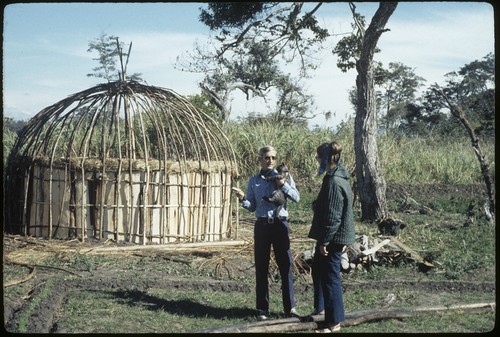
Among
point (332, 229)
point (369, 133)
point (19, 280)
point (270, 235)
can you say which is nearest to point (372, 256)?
point (270, 235)

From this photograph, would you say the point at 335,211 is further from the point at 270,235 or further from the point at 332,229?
the point at 270,235

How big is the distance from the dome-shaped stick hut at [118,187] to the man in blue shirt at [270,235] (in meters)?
4.17

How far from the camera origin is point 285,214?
21.7 feet

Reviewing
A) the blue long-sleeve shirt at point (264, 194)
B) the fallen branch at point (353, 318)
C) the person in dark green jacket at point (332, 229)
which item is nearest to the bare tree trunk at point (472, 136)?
the fallen branch at point (353, 318)

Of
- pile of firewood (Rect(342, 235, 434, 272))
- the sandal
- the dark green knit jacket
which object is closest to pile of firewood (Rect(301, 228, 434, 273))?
pile of firewood (Rect(342, 235, 434, 272))

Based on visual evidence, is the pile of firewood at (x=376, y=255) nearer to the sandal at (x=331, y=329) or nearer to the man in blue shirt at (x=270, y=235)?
the man in blue shirt at (x=270, y=235)

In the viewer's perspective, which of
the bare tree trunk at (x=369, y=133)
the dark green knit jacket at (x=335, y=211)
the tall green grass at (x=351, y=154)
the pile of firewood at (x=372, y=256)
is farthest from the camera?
the tall green grass at (x=351, y=154)

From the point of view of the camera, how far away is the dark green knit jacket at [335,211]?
19.7 ft

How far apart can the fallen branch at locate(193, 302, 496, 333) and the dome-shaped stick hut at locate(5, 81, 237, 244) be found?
4.86 metres

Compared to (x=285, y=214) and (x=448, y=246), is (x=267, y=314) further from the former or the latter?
(x=448, y=246)

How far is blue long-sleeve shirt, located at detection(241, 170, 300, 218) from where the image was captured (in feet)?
21.5

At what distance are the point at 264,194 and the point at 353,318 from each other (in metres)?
1.50

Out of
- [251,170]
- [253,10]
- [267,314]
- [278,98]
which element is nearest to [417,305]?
[267,314]

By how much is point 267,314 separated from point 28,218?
594 centimetres
